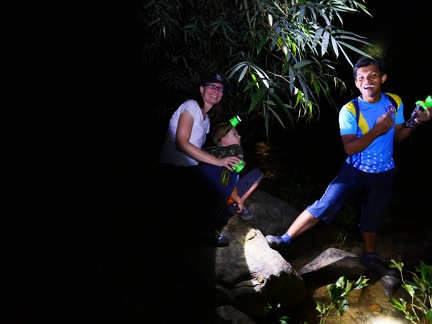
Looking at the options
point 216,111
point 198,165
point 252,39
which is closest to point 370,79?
point 252,39

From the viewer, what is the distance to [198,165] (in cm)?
291

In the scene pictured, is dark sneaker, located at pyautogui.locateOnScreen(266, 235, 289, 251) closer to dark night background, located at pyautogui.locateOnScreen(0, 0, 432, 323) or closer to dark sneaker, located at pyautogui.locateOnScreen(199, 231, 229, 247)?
dark sneaker, located at pyautogui.locateOnScreen(199, 231, 229, 247)

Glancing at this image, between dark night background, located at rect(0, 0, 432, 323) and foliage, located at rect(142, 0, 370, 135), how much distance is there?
51 centimetres

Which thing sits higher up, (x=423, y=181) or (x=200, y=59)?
(x=200, y=59)

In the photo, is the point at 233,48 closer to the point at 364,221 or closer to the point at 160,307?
the point at 364,221

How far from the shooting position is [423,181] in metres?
6.89

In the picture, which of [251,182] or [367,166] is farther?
[251,182]

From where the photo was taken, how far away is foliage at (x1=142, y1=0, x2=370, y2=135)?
8.23 ft

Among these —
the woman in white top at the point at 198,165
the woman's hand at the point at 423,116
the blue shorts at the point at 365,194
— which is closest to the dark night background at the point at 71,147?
the woman in white top at the point at 198,165

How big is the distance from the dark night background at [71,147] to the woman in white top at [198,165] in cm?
40

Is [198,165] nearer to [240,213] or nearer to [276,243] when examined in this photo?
[240,213]

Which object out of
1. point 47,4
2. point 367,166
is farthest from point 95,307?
point 47,4

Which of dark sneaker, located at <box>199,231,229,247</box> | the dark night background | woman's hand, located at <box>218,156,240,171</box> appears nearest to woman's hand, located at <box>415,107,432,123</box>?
the dark night background

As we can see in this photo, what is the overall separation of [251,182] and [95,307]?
2227 mm
